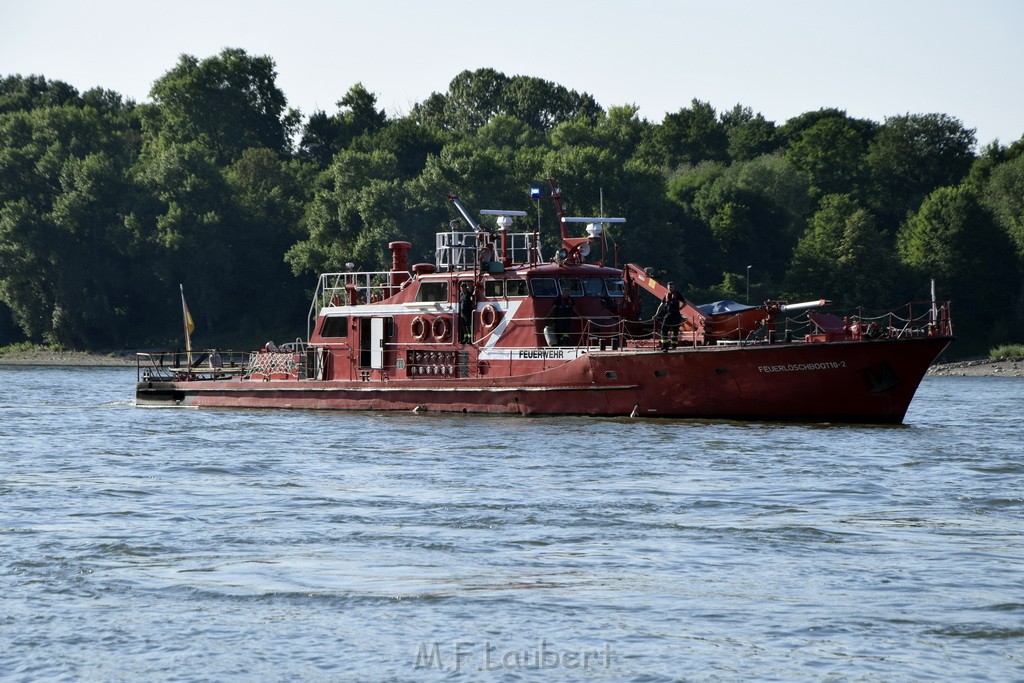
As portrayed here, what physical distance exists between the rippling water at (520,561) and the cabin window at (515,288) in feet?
20.6

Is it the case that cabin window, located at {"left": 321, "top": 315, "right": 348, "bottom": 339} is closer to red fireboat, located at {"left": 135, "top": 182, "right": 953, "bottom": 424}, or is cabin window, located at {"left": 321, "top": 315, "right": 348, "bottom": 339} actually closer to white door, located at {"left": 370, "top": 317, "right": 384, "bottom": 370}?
red fireboat, located at {"left": 135, "top": 182, "right": 953, "bottom": 424}

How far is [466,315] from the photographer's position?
3347 cm

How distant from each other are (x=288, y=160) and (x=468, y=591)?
102259 millimetres

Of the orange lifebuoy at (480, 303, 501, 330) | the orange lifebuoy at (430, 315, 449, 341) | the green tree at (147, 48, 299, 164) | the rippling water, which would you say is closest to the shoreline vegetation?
the green tree at (147, 48, 299, 164)

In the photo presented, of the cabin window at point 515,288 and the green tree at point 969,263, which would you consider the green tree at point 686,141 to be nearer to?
the green tree at point 969,263

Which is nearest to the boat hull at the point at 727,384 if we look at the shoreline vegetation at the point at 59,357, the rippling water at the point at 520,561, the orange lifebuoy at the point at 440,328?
the orange lifebuoy at the point at 440,328

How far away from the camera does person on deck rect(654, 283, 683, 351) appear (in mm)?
29656

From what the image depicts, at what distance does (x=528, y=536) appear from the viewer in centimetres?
1645

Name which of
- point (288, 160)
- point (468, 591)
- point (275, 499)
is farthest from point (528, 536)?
point (288, 160)

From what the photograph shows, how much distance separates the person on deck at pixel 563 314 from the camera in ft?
106

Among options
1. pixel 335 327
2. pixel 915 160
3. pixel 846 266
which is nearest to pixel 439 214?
pixel 846 266

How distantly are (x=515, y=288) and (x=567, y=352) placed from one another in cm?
229

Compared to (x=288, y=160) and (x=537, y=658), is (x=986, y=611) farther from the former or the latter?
(x=288, y=160)

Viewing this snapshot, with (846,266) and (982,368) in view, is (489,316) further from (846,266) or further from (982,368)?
(846,266)
